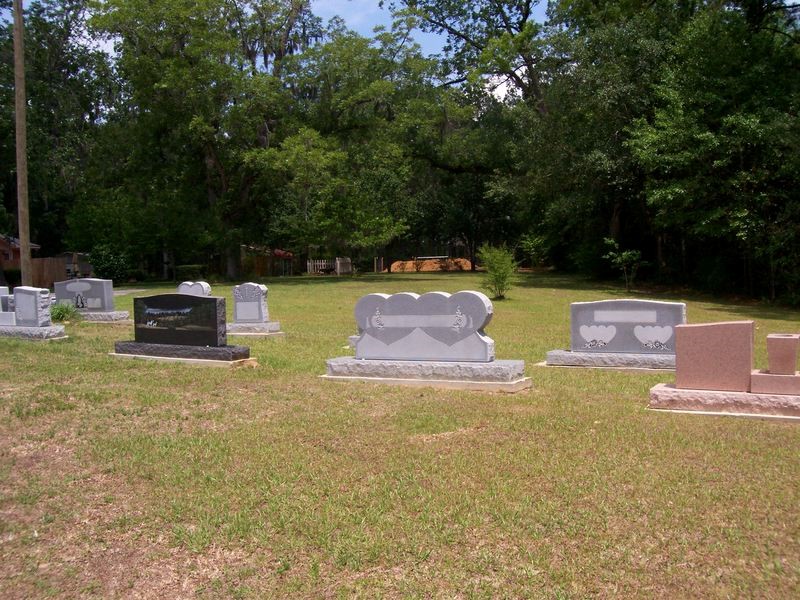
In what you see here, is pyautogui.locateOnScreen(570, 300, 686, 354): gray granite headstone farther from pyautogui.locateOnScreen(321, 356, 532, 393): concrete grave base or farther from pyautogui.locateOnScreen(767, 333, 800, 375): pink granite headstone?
pyautogui.locateOnScreen(767, 333, 800, 375): pink granite headstone

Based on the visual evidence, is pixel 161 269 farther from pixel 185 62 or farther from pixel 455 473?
pixel 455 473

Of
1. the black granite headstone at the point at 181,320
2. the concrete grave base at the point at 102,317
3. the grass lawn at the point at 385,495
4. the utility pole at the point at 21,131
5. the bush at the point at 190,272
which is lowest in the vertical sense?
the grass lawn at the point at 385,495

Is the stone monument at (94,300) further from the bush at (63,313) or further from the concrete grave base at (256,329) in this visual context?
the concrete grave base at (256,329)

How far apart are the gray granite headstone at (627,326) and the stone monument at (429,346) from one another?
2.04 m

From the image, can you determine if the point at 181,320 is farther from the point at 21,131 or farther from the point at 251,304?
the point at 21,131

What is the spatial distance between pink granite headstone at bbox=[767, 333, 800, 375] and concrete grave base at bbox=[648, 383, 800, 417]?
27 centimetres

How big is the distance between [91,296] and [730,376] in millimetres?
13707

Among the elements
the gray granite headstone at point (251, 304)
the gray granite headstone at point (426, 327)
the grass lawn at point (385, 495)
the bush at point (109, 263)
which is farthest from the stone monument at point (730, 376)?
the bush at point (109, 263)

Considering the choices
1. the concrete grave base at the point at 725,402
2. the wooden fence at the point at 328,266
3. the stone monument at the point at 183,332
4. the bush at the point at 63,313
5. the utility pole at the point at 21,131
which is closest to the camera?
the concrete grave base at the point at 725,402

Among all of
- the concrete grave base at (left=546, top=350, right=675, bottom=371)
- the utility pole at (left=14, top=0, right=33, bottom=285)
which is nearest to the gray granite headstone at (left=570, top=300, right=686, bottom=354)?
the concrete grave base at (left=546, top=350, right=675, bottom=371)

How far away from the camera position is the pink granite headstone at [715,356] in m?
6.94

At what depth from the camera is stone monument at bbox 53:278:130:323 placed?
15898 mm

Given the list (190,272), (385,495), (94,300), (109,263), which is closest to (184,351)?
(385,495)

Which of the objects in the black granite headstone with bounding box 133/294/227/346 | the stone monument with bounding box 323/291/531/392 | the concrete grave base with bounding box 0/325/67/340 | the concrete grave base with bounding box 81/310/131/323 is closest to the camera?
the stone monument with bounding box 323/291/531/392
